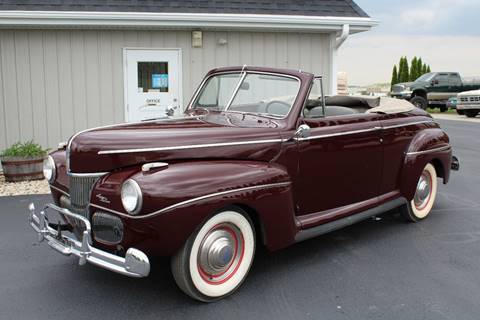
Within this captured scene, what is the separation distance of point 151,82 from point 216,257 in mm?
5802

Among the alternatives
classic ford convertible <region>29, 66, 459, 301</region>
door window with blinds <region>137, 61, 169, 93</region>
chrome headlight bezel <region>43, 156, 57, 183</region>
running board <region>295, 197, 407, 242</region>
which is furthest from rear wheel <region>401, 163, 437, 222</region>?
door window with blinds <region>137, 61, 169, 93</region>

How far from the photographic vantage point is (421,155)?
521 centimetres

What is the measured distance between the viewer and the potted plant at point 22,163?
7402 mm

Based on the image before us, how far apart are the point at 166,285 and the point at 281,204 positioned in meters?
1.08

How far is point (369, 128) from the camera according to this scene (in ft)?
15.5

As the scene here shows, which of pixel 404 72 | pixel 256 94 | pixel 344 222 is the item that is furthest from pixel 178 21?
pixel 404 72

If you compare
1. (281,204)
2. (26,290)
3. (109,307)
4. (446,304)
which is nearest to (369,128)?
(281,204)

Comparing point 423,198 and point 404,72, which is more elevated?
point 404,72

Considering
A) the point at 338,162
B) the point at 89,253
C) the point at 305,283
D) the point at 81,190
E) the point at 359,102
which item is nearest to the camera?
the point at 89,253

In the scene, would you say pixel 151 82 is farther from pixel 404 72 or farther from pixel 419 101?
pixel 404 72

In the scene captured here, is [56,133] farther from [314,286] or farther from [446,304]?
[446,304]

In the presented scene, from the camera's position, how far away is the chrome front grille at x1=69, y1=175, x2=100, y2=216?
3.48m

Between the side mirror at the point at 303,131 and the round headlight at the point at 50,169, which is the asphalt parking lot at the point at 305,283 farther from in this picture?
the side mirror at the point at 303,131

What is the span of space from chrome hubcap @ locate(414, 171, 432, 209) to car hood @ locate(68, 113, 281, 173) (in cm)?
235
